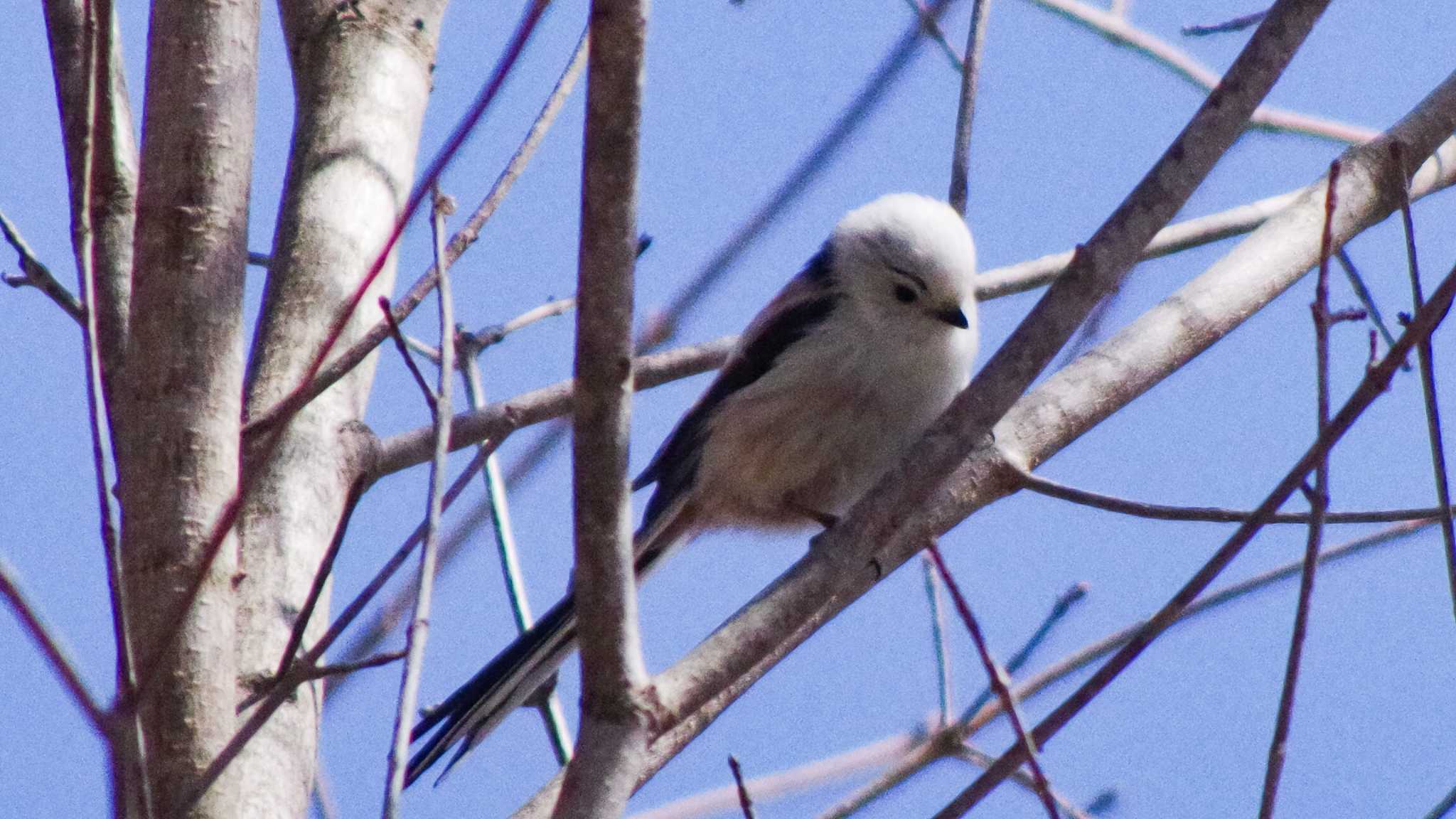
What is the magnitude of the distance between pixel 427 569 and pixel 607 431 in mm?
238

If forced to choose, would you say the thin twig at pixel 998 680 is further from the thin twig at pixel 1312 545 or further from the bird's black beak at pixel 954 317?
the bird's black beak at pixel 954 317

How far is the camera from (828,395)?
3031 millimetres

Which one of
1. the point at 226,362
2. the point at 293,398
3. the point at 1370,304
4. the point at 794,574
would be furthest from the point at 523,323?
the point at 1370,304

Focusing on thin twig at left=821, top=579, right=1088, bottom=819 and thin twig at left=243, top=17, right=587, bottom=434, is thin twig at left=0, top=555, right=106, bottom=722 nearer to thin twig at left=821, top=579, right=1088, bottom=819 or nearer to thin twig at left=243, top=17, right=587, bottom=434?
thin twig at left=243, top=17, right=587, bottom=434

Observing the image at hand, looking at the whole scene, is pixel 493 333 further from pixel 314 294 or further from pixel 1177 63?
pixel 1177 63

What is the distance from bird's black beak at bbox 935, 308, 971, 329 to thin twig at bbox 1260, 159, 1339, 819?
1385 mm

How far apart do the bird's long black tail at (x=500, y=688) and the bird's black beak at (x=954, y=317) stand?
39.1 inches

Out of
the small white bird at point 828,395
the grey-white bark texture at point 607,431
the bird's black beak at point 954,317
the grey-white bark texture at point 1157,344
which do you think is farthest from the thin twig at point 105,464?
the bird's black beak at point 954,317

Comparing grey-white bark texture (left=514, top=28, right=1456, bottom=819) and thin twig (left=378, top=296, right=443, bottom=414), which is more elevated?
grey-white bark texture (left=514, top=28, right=1456, bottom=819)

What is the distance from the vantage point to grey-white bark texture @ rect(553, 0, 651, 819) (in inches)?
56.9

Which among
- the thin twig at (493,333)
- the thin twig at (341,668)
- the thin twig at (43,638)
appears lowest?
the thin twig at (43,638)

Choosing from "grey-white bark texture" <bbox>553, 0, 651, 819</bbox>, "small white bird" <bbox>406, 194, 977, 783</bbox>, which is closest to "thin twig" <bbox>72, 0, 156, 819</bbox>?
"grey-white bark texture" <bbox>553, 0, 651, 819</bbox>

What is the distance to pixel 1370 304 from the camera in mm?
2188

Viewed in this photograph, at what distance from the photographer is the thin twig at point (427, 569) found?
4.34ft
